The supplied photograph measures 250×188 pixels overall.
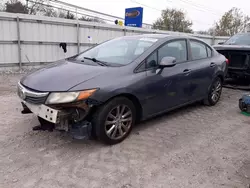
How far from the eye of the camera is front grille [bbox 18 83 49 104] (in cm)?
290

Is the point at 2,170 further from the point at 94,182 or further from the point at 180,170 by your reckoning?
the point at 180,170

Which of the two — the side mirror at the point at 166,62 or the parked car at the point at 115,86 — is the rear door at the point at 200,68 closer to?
the parked car at the point at 115,86

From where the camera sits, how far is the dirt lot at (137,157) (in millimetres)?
2598

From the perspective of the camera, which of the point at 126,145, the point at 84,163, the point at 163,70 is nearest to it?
the point at 84,163

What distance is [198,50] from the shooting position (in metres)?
4.86

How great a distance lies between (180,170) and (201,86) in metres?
2.43

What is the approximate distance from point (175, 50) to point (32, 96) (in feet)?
8.58

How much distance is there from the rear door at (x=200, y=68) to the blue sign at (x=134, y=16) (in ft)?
40.0

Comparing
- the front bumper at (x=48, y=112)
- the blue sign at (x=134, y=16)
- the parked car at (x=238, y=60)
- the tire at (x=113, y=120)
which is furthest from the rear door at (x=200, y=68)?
the blue sign at (x=134, y=16)

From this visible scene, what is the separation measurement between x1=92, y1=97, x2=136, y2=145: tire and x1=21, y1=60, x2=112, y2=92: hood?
46cm

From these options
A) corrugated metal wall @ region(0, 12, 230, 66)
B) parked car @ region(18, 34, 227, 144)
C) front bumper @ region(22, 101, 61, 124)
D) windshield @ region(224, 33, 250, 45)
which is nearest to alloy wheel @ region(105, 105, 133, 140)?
parked car @ region(18, 34, 227, 144)

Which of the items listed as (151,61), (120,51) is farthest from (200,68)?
(120,51)

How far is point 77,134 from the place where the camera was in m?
3.02

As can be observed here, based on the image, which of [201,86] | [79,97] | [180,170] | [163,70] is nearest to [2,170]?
[79,97]
